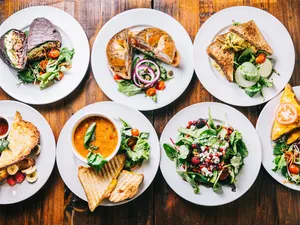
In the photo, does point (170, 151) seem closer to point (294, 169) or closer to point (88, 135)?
point (88, 135)

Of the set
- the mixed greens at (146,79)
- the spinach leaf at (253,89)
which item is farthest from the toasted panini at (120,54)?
the spinach leaf at (253,89)

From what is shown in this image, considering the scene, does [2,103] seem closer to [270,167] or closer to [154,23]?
[154,23]

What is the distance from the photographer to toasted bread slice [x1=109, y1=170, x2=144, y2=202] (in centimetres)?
348

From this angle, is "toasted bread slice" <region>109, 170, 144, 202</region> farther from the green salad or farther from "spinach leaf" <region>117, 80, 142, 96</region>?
"spinach leaf" <region>117, 80, 142, 96</region>

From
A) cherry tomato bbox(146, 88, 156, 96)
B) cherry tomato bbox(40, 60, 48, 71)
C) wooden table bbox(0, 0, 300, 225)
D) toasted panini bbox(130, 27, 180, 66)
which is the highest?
toasted panini bbox(130, 27, 180, 66)

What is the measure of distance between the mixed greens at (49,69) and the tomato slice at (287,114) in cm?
179

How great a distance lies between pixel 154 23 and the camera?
146 inches

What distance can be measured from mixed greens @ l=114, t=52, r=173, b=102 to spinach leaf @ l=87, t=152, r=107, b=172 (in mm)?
592

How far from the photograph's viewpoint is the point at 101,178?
353cm

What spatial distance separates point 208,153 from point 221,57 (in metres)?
0.80

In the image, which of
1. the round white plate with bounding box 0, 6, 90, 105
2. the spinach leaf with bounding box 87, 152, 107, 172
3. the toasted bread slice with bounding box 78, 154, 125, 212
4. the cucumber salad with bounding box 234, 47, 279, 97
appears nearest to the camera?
the spinach leaf with bounding box 87, 152, 107, 172

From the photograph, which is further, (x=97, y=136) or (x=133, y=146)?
(x=133, y=146)

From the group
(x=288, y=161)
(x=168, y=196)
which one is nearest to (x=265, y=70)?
(x=288, y=161)

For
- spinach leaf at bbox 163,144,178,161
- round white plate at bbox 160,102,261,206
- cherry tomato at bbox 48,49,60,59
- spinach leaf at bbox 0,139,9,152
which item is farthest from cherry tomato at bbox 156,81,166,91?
spinach leaf at bbox 0,139,9,152
